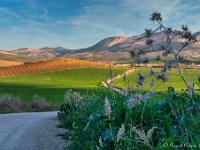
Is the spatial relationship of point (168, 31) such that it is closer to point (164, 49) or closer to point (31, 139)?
point (164, 49)

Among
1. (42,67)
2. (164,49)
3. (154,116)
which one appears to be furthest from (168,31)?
(42,67)

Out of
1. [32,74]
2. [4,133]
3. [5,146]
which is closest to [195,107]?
[5,146]

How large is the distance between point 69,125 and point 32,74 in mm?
73819

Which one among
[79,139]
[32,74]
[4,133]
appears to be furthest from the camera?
[32,74]

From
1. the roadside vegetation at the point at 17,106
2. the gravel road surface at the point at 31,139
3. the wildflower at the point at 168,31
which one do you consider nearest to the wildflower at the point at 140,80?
the wildflower at the point at 168,31

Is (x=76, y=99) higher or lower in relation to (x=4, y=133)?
higher

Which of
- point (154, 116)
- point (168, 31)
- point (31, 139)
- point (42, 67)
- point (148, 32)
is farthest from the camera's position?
point (42, 67)

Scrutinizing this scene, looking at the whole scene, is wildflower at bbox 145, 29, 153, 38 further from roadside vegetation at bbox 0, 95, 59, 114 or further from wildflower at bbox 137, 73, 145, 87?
roadside vegetation at bbox 0, 95, 59, 114

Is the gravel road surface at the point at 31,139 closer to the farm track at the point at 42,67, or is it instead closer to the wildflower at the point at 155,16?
the wildflower at the point at 155,16

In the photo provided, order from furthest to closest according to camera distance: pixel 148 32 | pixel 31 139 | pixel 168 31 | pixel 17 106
Result: 1. pixel 17 106
2. pixel 31 139
3. pixel 168 31
4. pixel 148 32

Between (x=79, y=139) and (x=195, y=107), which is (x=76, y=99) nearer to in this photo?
(x=79, y=139)

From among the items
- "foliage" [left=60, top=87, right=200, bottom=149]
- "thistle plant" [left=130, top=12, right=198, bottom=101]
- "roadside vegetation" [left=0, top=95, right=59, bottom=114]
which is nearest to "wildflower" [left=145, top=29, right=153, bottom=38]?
"thistle plant" [left=130, top=12, right=198, bottom=101]

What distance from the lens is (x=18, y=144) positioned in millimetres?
9430

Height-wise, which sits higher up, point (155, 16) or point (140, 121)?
point (155, 16)
